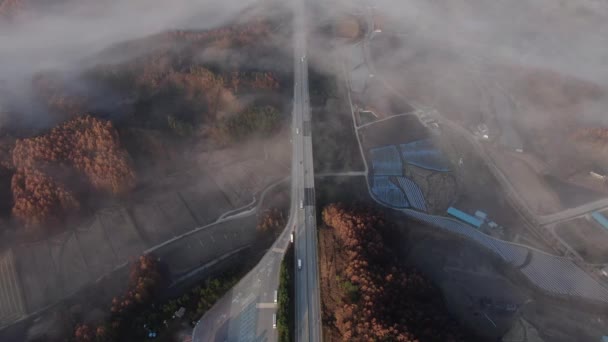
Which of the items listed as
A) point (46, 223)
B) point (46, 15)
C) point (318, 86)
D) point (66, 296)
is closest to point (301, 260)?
point (66, 296)

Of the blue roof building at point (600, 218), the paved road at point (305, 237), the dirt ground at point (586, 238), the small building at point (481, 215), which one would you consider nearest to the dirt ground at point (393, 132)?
the paved road at point (305, 237)

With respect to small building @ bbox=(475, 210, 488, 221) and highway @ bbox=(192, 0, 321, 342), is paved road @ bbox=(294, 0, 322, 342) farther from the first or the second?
small building @ bbox=(475, 210, 488, 221)

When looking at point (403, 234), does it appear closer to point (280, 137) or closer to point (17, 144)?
point (280, 137)

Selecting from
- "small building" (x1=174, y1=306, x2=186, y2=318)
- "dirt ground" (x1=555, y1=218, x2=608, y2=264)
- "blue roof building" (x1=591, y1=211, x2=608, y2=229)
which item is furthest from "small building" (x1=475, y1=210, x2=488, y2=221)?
"small building" (x1=174, y1=306, x2=186, y2=318)

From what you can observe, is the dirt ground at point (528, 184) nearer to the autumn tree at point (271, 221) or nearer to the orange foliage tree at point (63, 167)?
the autumn tree at point (271, 221)

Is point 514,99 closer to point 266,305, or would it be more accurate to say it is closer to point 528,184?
point 528,184

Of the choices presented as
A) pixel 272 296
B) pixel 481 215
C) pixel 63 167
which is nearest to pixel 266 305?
pixel 272 296
